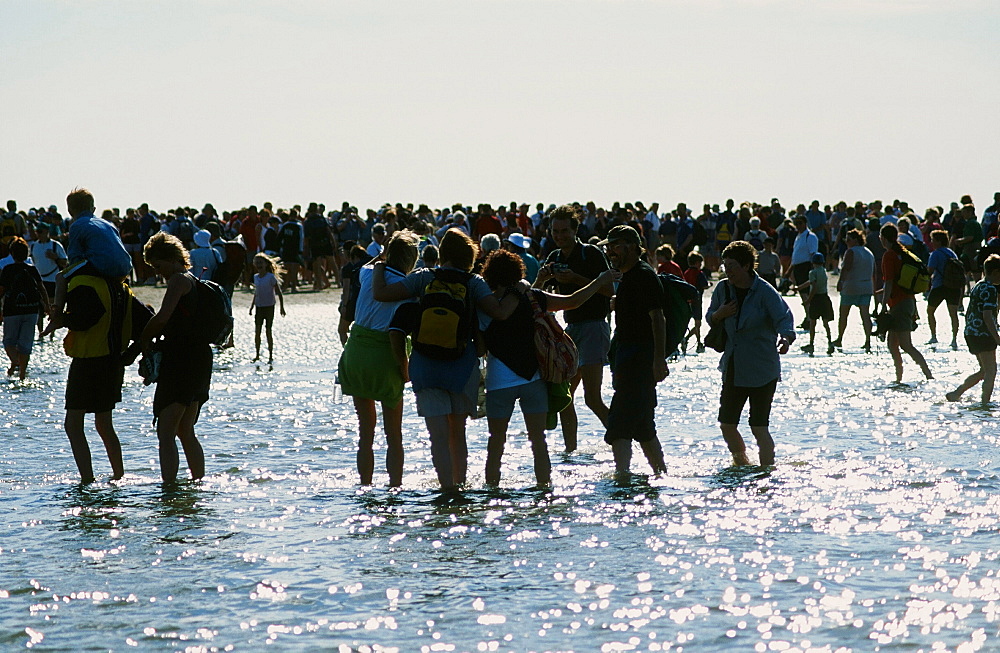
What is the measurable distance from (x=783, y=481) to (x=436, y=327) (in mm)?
2442

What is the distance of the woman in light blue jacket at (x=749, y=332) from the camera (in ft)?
28.5

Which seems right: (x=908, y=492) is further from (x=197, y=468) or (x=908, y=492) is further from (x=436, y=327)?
(x=197, y=468)

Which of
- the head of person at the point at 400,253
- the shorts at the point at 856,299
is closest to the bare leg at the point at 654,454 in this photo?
the head of person at the point at 400,253

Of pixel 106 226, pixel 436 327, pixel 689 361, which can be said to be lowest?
pixel 689 361

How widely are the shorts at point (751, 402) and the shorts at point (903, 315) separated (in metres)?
6.46

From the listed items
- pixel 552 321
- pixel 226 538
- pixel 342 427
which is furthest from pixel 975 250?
pixel 226 538

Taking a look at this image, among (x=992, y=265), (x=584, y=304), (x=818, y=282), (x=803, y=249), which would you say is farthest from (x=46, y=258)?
(x=992, y=265)

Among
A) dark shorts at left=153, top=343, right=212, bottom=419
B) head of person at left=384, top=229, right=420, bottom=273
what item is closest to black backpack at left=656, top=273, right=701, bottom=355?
head of person at left=384, top=229, right=420, bottom=273

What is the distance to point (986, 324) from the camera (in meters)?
12.2

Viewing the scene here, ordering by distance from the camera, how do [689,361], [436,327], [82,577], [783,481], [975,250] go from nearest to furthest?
1. [82,577]
2. [436,327]
3. [783,481]
4. [689,361]
5. [975,250]

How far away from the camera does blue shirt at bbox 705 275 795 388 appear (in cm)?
870

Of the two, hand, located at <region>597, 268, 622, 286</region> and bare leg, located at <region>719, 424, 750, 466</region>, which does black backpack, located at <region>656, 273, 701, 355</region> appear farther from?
bare leg, located at <region>719, 424, 750, 466</region>

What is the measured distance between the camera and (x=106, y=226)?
9.04 m

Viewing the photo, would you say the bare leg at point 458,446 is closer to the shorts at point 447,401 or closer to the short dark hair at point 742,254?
the shorts at point 447,401
